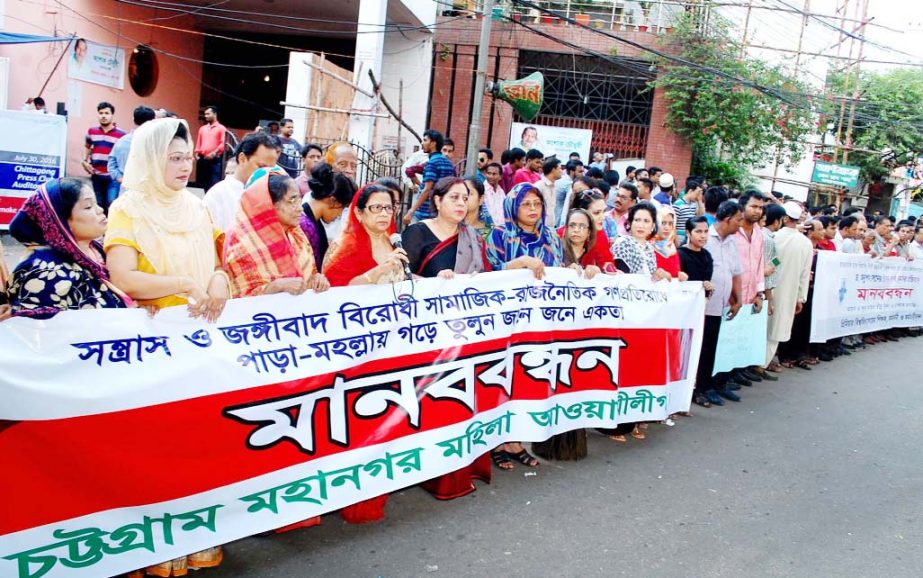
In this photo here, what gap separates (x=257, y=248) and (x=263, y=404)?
2.48 feet

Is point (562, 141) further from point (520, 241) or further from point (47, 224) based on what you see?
point (47, 224)

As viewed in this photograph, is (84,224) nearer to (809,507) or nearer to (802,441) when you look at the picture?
(809,507)

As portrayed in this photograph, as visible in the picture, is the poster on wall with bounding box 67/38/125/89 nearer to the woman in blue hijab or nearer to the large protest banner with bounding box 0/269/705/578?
the woman in blue hijab

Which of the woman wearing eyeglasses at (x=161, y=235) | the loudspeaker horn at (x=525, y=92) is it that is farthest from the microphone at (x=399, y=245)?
the loudspeaker horn at (x=525, y=92)

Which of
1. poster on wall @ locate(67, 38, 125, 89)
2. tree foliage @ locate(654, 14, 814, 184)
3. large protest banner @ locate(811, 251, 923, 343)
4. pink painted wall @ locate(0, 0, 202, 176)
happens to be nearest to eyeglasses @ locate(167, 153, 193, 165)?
large protest banner @ locate(811, 251, 923, 343)

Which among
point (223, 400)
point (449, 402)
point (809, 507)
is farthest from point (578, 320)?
point (223, 400)

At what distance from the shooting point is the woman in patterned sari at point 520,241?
14.9 feet

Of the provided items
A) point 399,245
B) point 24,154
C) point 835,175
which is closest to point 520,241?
point 399,245

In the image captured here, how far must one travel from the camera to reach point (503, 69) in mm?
17703

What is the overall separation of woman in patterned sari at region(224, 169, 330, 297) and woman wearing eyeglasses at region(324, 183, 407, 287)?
1.02ft

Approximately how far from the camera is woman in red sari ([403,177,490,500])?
4211 millimetres

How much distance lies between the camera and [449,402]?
12.8ft

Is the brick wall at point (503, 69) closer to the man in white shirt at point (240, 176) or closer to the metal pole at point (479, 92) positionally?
the metal pole at point (479, 92)

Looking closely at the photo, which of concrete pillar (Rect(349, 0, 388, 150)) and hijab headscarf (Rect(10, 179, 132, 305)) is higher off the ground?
concrete pillar (Rect(349, 0, 388, 150))
